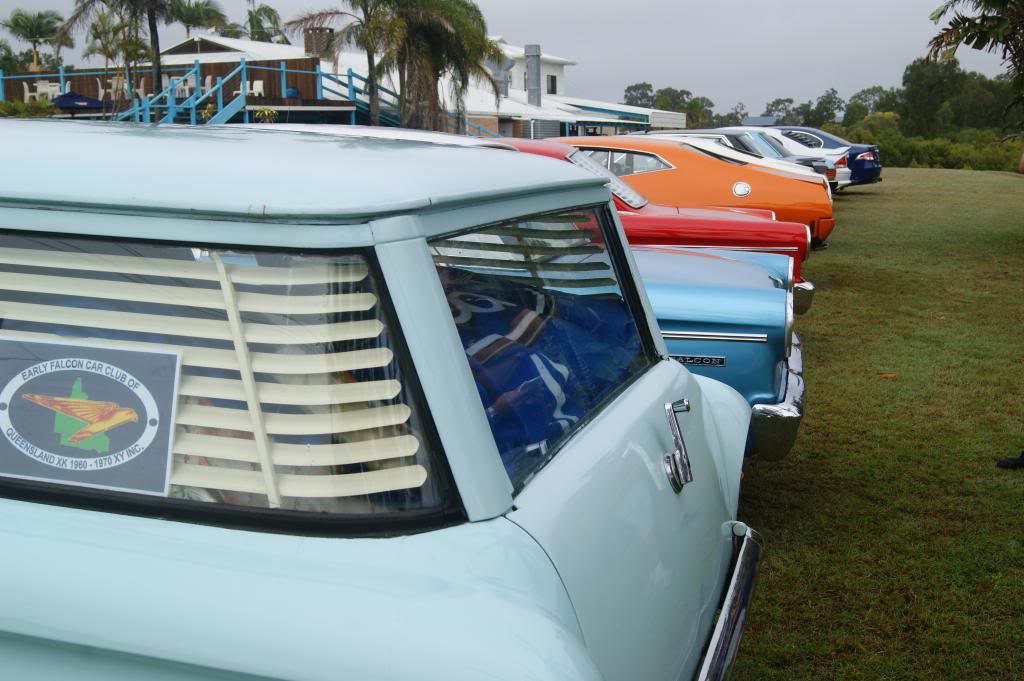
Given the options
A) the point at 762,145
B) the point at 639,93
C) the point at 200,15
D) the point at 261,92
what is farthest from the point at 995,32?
the point at 639,93

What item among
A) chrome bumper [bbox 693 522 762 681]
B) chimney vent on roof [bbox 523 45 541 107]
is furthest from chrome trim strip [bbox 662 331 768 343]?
chimney vent on roof [bbox 523 45 541 107]

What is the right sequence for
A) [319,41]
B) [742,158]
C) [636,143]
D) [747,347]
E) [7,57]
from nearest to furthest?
[747,347]
[636,143]
[742,158]
[319,41]
[7,57]

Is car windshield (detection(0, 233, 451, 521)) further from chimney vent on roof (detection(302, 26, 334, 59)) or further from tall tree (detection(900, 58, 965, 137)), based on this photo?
tall tree (detection(900, 58, 965, 137))

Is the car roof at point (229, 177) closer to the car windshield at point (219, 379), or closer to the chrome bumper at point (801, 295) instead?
the car windshield at point (219, 379)

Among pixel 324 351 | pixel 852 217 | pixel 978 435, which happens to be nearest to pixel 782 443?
pixel 978 435

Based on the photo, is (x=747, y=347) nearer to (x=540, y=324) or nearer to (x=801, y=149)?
(x=540, y=324)

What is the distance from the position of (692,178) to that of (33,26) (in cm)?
6091

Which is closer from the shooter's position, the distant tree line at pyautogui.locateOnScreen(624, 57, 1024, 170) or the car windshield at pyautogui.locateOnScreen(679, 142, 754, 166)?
the car windshield at pyautogui.locateOnScreen(679, 142, 754, 166)

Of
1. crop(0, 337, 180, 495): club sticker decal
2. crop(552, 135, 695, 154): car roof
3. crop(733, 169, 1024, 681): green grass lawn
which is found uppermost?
crop(552, 135, 695, 154): car roof

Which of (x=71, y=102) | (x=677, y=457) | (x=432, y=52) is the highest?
(x=432, y=52)

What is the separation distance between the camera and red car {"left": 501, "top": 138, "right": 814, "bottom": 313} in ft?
24.2

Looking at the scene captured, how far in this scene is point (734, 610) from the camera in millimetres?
2242

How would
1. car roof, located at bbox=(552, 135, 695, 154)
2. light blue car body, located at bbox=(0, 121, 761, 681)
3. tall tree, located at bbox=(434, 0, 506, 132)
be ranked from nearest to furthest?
1. light blue car body, located at bbox=(0, 121, 761, 681)
2. car roof, located at bbox=(552, 135, 695, 154)
3. tall tree, located at bbox=(434, 0, 506, 132)

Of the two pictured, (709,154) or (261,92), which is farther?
(261,92)
